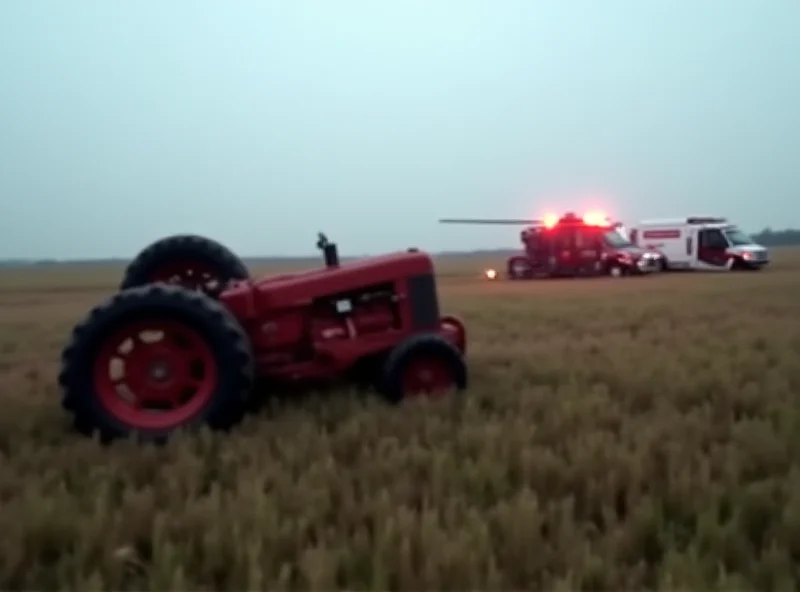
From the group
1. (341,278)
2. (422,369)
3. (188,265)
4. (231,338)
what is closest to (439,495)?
(231,338)

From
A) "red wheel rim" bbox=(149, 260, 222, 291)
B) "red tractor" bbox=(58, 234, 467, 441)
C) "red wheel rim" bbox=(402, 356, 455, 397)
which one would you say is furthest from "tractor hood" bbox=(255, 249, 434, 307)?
"red wheel rim" bbox=(149, 260, 222, 291)

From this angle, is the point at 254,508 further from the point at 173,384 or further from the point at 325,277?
the point at 325,277

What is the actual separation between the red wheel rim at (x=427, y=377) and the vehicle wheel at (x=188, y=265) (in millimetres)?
1793

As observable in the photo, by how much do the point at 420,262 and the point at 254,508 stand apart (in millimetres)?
3040

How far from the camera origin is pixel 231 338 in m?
4.88

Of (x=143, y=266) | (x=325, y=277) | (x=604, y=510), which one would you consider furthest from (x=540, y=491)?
(x=143, y=266)

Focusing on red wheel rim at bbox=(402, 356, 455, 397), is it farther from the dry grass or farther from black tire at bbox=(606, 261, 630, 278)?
black tire at bbox=(606, 261, 630, 278)

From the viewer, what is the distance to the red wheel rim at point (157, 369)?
4.93m

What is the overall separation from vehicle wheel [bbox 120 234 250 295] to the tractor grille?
144 cm

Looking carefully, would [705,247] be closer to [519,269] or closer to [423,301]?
[519,269]

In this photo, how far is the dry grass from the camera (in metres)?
2.84

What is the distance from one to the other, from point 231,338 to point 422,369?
1355 mm

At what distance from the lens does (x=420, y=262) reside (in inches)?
239

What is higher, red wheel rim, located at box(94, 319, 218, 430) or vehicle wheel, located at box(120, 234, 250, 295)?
vehicle wheel, located at box(120, 234, 250, 295)
